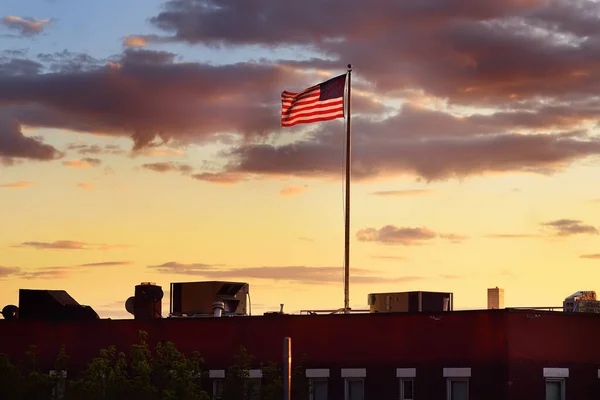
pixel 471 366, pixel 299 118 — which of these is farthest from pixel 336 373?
pixel 299 118

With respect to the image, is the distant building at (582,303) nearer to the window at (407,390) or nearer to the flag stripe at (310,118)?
the window at (407,390)

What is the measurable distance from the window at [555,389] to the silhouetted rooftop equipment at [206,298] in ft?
55.3

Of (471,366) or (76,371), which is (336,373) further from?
(76,371)

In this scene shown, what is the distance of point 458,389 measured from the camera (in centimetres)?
6384

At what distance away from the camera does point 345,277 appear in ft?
231

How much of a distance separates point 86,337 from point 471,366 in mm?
20329

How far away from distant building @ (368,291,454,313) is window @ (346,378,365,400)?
443 cm

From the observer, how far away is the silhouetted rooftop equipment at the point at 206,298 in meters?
73.2

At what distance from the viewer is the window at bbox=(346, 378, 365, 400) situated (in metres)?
66.2

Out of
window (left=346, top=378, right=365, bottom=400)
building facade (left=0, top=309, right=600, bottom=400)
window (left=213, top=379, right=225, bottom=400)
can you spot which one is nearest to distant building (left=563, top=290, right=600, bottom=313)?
building facade (left=0, top=309, right=600, bottom=400)

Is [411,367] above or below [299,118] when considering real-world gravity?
below

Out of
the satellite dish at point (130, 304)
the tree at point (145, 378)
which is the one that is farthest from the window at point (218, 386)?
the satellite dish at point (130, 304)

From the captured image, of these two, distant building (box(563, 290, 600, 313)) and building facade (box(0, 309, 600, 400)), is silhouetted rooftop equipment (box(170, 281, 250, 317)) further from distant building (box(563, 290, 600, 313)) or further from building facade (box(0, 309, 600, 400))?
distant building (box(563, 290, 600, 313))

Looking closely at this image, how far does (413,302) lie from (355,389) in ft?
17.2
